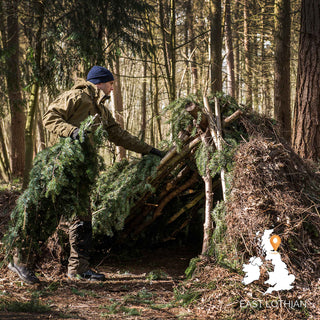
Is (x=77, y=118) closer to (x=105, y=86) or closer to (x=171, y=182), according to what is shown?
(x=105, y=86)

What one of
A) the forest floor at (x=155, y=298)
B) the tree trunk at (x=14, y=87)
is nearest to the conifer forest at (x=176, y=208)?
the forest floor at (x=155, y=298)

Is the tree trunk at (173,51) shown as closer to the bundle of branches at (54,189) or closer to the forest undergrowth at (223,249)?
the forest undergrowth at (223,249)

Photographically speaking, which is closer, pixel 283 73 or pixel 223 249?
pixel 223 249

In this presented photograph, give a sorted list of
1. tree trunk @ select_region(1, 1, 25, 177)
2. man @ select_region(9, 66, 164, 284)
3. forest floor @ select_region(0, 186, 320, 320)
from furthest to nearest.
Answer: tree trunk @ select_region(1, 1, 25, 177) < man @ select_region(9, 66, 164, 284) < forest floor @ select_region(0, 186, 320, 320)

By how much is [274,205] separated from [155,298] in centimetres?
138

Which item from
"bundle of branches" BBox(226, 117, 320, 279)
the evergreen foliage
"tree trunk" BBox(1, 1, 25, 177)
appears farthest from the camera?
"tree trunk" BBox(1, 1, 25, 177)

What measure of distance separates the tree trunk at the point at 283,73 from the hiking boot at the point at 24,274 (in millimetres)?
5666

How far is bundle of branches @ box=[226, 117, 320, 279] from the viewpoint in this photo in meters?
2.88

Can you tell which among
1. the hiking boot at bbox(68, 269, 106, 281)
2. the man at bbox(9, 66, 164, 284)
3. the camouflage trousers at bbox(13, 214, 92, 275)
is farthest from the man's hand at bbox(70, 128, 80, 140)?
the hiking boot at bbox(68, 269, 106, 281)

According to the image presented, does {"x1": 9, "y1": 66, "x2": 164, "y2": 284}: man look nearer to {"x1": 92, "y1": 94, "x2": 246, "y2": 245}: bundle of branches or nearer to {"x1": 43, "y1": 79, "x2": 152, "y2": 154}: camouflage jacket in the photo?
{"x1": 43, "y1": 79, "x2": 152, "y2": 154}: camouflage jacket

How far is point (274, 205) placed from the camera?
2998 mm

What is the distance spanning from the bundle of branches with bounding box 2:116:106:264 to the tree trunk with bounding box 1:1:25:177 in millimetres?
3994

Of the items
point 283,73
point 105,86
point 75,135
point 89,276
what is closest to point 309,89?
point 283,73

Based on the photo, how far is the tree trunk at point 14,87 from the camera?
7163mm
